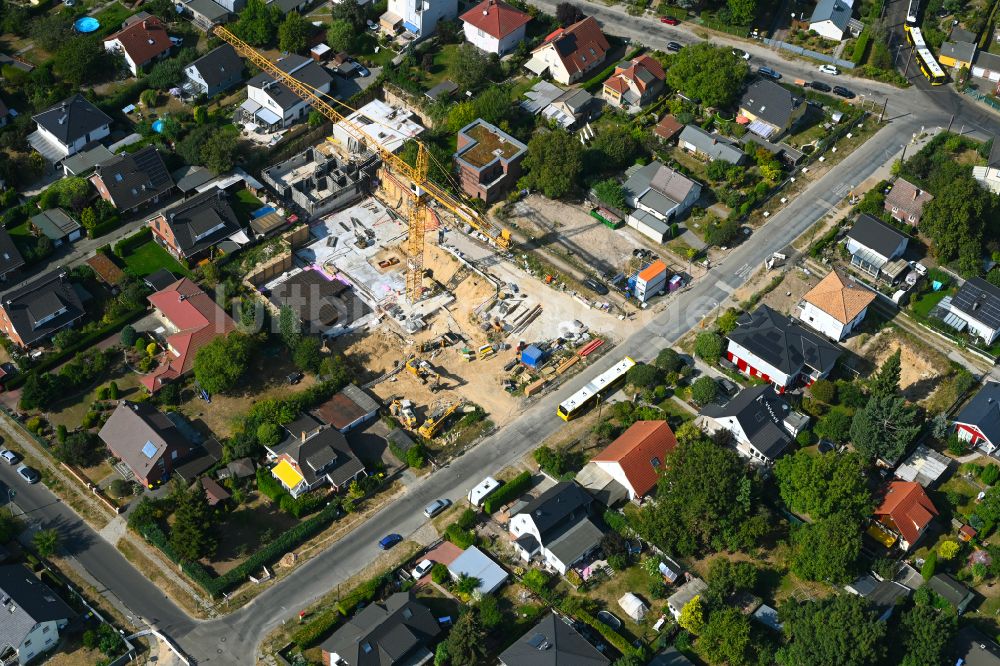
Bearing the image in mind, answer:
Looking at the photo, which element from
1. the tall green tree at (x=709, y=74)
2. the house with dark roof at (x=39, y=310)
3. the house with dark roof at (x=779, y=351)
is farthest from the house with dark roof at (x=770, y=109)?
the house with dark roof at (x=39, y=310)

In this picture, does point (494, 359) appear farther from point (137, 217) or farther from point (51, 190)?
point (51, 190)

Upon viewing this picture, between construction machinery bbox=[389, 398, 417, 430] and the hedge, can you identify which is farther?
construction machinery bbox=[389, 398, 417, 430]

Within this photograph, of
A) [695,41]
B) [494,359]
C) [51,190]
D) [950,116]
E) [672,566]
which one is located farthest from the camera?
[695,41]

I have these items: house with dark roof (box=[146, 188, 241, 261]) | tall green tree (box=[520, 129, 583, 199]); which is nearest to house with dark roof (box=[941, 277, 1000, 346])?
tall green tree (box=[520, 129, 583, 199])

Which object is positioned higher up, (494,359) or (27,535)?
(494,359)

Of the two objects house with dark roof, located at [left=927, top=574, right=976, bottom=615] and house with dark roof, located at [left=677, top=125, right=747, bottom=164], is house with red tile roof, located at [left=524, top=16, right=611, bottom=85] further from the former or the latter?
house with dark roof, located at [left=927, top=574, right=976, bottom=615]

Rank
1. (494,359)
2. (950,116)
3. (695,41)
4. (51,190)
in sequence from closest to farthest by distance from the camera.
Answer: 1. (494,359)
2. (51,190)
3. (950,116)
4. (695,41)

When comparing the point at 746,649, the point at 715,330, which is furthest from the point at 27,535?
the point at 715,330

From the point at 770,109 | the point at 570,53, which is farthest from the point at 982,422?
the point at 570,53
